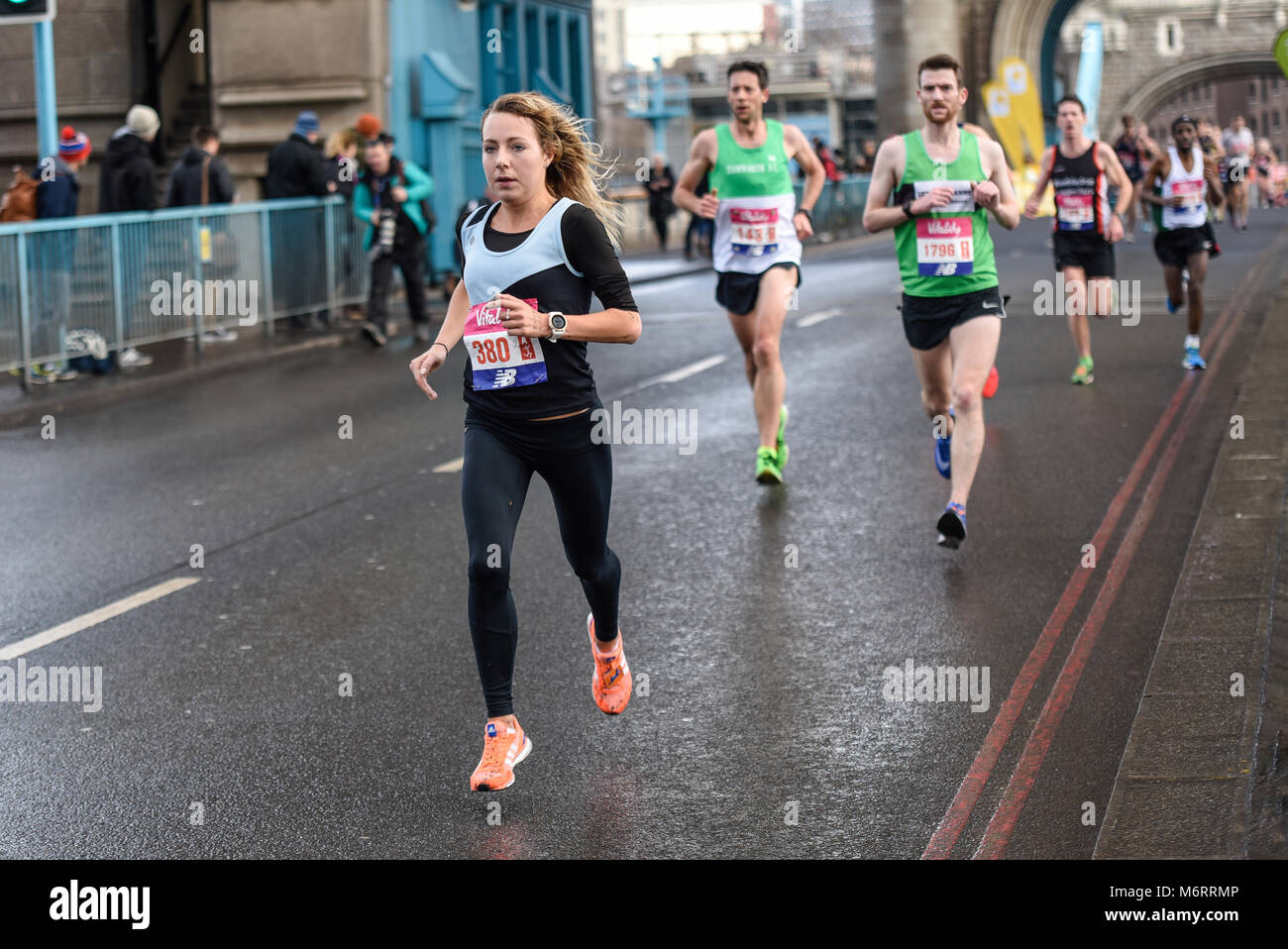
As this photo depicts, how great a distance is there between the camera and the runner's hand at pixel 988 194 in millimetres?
7637

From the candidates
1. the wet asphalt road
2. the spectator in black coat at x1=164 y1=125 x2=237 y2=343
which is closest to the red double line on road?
the wet asphalt road

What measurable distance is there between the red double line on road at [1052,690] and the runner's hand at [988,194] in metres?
1.44

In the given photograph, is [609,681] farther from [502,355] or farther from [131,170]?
[131,170]

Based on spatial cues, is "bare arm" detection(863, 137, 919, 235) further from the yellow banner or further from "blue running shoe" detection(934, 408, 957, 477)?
the yellow banner

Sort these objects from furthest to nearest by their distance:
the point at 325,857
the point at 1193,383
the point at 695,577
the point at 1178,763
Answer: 1. the point at 1193,383
2. the point at 695,577
3. the point at 1178,763
4. the point at 325,857

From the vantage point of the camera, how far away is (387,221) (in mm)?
16781

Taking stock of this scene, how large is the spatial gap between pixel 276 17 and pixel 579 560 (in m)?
19.0

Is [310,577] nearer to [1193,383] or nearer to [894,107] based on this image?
[1193,383]

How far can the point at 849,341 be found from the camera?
1584 centimetres

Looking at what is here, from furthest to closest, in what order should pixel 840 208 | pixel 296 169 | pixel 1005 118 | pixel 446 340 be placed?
pixel 1005 118
pixel 840 208
pixel 296 169
pixel 446 340

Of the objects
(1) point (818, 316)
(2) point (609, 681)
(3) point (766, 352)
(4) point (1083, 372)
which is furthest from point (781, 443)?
(1) point (818, 316)

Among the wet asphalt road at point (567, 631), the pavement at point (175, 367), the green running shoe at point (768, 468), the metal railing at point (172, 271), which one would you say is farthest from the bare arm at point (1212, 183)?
the metal railing at point (172, 271)

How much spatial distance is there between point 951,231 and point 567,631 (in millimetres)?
2690
